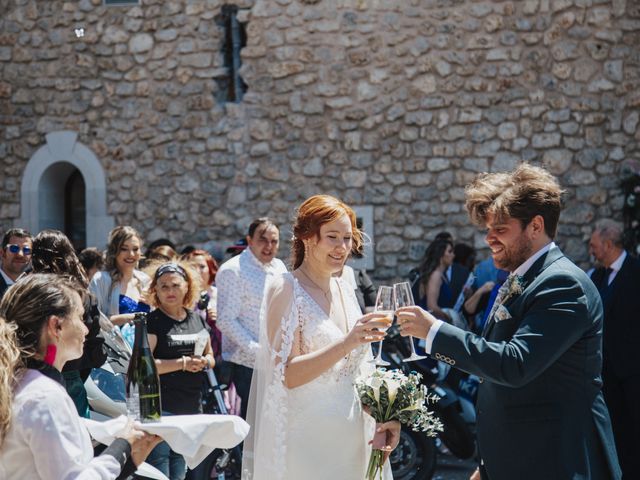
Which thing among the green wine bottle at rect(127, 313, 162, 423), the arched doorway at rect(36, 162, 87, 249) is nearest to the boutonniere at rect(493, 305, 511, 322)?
the green wine bottle at rect(127, 313, 162, 423)

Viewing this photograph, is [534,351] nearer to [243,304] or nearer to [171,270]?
[171,270]

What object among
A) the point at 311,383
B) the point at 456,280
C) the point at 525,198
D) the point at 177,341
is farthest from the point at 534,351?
the point at 456,280

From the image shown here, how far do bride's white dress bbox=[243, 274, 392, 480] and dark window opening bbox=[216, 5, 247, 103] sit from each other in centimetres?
712

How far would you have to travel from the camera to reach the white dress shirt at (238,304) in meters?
5.85

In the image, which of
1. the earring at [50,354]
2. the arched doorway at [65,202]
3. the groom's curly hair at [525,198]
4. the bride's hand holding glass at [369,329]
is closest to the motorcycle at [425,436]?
the bride's hand holding glass at [369,329]

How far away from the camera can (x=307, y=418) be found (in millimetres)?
3479

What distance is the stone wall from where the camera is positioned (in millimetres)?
9516

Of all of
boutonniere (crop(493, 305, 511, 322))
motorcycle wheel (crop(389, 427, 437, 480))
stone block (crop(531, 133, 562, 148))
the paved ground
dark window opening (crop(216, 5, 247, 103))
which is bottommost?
the paved ground

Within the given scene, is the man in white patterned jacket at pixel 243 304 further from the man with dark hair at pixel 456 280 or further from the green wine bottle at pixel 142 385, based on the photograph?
the green wine bottle at pixel 142 385

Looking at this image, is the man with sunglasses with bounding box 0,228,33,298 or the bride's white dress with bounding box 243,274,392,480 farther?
the man with sunglasses with bounding box 0,228,33,298

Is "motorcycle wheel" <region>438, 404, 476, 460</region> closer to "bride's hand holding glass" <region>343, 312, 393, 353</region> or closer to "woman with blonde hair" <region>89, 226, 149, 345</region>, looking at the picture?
"woman with blonde hair" <region>89, 226, 149, 345</region>

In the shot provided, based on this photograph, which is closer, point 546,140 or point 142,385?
point 142,385

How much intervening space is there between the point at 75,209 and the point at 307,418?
8494 millimetres

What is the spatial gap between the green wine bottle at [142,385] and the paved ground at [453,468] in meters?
4.08
